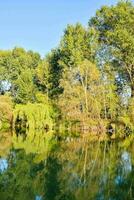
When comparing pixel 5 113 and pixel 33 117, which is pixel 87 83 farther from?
pixel 5 113

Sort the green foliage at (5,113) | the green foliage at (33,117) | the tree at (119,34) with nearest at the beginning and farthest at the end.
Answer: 1. the green foliage at (33,117)
2. the green foliage at (5,113)
3. the tree at (119,34)

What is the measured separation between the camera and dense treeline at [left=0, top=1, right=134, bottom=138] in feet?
170

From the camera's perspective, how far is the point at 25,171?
64.7 ft

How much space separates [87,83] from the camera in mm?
53188

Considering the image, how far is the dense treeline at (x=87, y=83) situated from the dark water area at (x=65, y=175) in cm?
2317

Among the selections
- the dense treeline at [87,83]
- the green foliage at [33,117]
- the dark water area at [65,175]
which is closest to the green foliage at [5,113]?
the dense treeline at [87,83]

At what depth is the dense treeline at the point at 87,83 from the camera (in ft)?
170

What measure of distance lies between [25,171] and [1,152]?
709 cm

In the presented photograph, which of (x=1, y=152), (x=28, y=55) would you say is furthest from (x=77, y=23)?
(x=1, y=152)

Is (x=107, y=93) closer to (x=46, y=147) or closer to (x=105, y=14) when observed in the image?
(x=105, y=14)

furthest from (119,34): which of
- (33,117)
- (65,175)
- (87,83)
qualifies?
(65,175)

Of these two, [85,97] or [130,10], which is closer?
[85,97]

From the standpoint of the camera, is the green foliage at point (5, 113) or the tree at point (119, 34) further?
the tree at point (119, 34)

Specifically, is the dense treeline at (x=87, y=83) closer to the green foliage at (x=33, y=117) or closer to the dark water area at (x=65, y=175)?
the green foliage at (x=33, y=117)
